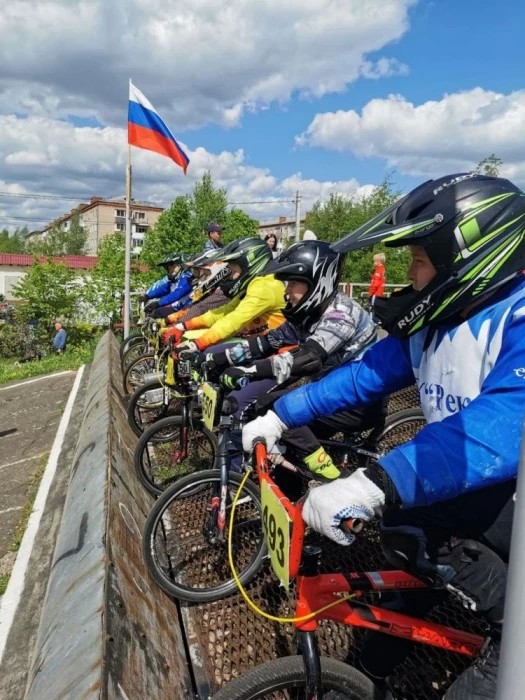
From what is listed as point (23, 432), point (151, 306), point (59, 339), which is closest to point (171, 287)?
point (151, 306)

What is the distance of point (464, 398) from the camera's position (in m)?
1.77

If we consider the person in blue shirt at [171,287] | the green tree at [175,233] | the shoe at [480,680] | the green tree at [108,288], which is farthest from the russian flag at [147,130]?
the green tree at [175,233]

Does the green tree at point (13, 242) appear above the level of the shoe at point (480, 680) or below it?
above

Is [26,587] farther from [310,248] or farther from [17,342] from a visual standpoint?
[17,342]

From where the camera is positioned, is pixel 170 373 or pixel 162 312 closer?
pixel 170 373

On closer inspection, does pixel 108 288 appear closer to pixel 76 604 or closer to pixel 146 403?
pixel 146 403

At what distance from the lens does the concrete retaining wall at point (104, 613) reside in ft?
6.33

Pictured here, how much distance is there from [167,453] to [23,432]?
3497 mm

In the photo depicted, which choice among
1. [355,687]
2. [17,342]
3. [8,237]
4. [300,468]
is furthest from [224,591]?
[8,237]

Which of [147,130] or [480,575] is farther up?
[147,130]

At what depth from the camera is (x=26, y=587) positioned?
3646mm

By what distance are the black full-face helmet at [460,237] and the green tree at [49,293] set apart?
1631cm

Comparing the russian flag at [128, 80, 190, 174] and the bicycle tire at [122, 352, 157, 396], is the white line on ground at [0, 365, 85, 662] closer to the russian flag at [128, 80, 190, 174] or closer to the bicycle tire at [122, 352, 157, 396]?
the bicycle tire at [122, 352, 157, 396]

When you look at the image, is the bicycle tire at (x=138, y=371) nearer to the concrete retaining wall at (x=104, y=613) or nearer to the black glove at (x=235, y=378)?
the concrete retaining wall at (x=104, y=613)
